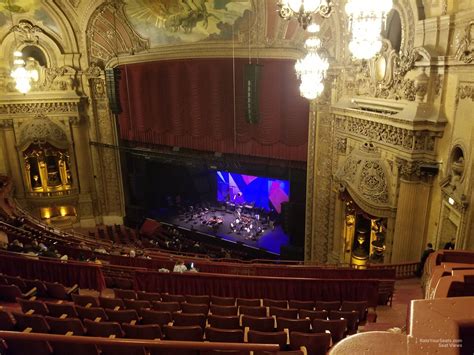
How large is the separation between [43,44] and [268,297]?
48.4 ft

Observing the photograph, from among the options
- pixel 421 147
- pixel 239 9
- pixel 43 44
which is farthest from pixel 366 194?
pixel 43 44

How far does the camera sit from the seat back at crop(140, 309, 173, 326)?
15.9 ft

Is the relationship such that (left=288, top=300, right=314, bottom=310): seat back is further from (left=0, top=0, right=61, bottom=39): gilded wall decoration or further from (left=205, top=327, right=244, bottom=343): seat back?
(left=0, top=0, right=61, bottom=39): gilded wall decoration

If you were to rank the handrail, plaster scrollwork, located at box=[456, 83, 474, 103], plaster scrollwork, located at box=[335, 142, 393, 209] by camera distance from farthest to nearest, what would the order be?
plaster scrollwork, located at box=[335, 142, 393, 209], plaster scrollwork, located at box=[456, 83, 474, 103], the handrail

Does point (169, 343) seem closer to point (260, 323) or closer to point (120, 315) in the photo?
point (260, 323)

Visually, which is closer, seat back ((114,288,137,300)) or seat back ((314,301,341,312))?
seat back ((314,301,341,312))

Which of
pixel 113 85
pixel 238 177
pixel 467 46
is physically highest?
pixel 467 46

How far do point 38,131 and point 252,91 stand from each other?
9.74m

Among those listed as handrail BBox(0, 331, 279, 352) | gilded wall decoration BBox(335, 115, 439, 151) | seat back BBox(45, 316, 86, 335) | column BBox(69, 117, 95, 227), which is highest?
gilded wall decoration BBox(335, 115, 439, 151)

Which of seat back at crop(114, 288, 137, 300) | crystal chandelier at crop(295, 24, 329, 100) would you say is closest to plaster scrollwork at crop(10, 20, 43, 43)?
crystal chandelier at crop(295, 24, 329, 100)

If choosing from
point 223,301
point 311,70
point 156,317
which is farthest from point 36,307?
point 311,70

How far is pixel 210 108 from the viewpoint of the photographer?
15.2 metres

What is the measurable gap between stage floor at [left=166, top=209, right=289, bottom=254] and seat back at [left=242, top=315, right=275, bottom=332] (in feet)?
34.2

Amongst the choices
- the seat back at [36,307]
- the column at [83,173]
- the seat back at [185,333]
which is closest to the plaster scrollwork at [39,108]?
the column at [83,173]
